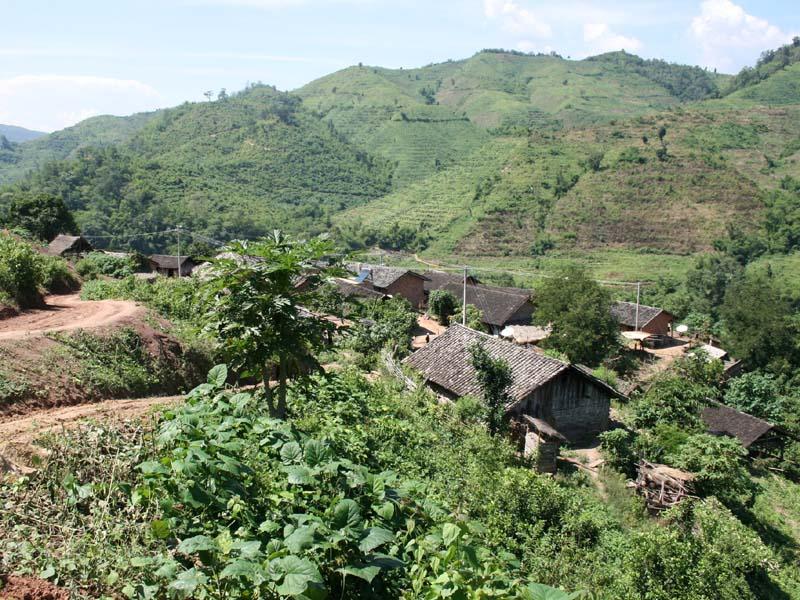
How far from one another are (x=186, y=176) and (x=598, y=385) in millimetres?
80233

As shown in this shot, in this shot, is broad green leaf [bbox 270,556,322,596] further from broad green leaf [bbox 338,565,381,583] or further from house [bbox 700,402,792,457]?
house [bbox 700,402,792,457]

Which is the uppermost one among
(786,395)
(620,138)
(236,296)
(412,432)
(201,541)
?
(620,138)

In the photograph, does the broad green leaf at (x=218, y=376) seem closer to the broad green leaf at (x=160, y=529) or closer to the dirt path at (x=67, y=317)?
the broad green leaf at (x=160, y=529)

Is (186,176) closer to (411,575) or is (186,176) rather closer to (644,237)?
(644,237)

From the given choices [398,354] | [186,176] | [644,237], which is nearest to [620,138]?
[644,237]

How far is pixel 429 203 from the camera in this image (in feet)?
290

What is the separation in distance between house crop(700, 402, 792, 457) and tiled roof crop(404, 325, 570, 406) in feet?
29.7

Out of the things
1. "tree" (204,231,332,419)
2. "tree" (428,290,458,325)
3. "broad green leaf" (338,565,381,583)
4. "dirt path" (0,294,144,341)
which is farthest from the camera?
"tree" (428,290,458,325)

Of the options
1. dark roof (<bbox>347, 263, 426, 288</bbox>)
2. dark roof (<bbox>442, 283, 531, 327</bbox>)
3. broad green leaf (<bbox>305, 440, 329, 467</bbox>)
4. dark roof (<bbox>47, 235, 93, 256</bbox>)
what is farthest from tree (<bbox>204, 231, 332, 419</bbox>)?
dark roof (<bbox>347, 263, 426, 288</bbox>)

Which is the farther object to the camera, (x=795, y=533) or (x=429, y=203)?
(x=429, y=203)

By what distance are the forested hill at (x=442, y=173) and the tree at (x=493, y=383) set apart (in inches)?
2106

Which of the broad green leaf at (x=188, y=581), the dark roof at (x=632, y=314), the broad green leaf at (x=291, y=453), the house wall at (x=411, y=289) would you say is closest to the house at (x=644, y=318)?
the dark roof at (x=632, y=314)

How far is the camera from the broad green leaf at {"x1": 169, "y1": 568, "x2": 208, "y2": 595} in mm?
3029

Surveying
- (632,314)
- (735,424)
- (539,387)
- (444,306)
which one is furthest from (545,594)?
(632,314)
